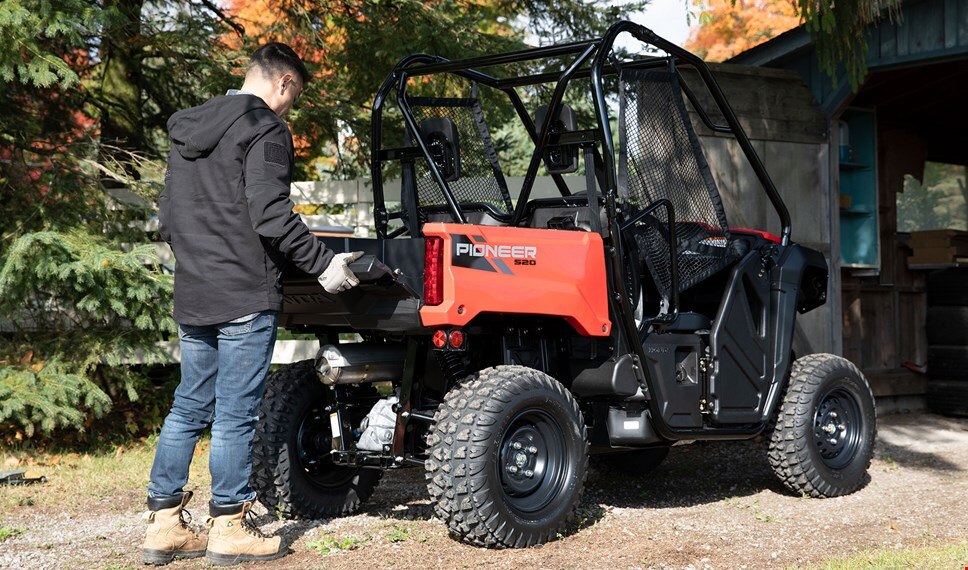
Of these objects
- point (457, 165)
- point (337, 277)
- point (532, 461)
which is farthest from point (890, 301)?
point (337, 277)

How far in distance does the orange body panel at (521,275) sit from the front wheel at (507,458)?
337mm

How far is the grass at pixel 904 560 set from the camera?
4.50 metres

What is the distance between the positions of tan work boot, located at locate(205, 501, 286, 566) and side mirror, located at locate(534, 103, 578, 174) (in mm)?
2215

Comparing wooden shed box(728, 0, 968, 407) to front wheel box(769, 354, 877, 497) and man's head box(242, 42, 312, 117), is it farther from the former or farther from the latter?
man's head box(242, 42, 312, 117)

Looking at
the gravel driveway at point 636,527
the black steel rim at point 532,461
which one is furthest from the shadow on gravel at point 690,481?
the black steel rim at point 532,461

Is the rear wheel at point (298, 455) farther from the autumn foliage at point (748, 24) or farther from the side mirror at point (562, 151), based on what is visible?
the autumn foliage at point (748, 24)

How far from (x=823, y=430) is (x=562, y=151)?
2517 mm

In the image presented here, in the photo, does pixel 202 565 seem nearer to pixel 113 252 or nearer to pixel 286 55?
pixel 286 55

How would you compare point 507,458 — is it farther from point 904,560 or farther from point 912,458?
point 912,458

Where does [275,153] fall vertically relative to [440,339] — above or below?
above

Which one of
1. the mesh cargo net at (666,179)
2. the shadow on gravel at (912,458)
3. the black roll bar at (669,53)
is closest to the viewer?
the black roll bar at (669,53)

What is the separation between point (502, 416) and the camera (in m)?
4.89

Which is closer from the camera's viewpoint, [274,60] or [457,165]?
[274,60]

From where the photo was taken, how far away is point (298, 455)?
5.62 metres
